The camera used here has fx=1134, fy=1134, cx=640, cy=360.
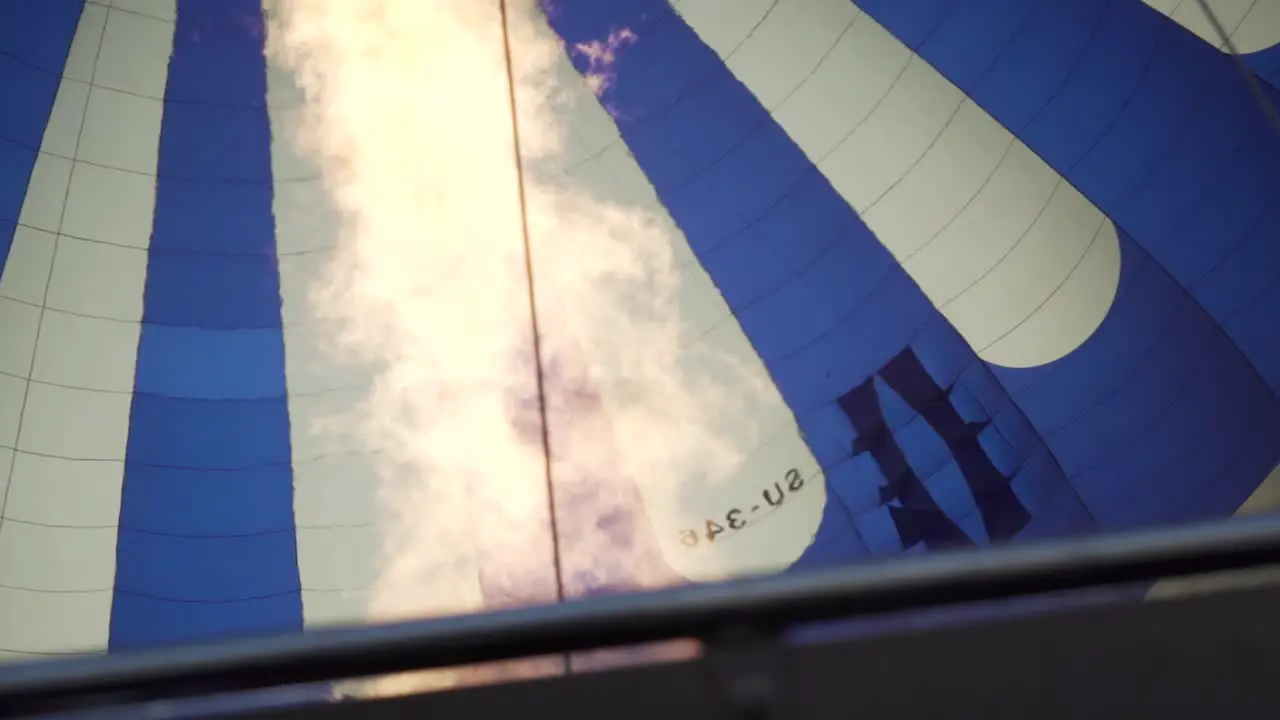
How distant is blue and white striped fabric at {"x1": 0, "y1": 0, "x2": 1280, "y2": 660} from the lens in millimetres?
3992

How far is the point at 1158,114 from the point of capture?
391 cm

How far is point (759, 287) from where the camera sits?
4273 mm

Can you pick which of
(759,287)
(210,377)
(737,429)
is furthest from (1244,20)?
(210,377)

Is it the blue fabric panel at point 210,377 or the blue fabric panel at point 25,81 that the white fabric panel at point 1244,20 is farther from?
the blue fabric panel at point 25,81

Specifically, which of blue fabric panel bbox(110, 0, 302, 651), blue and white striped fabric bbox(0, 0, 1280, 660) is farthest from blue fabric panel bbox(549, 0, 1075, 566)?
blue fabric panel bbox(110, 0, 302, 651)

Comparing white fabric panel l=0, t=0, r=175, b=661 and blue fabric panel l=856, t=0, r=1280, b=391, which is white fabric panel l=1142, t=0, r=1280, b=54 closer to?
blue fabric panel l=856, t=0, r=1280, b=391

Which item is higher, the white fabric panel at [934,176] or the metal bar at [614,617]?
the metal bar at [614,617]

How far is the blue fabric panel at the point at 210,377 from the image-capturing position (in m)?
4.11

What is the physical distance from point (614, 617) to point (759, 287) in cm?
391

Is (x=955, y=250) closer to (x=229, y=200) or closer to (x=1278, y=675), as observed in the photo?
(x=229, y=200)

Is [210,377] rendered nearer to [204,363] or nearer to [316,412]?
[204,363]

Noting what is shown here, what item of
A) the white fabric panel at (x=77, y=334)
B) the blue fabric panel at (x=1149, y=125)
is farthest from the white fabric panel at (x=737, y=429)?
the white fabric panel at (x=77, y=334)

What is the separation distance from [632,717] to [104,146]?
4200 mm

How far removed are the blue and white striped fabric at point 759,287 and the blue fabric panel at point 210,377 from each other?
0.01 metres
